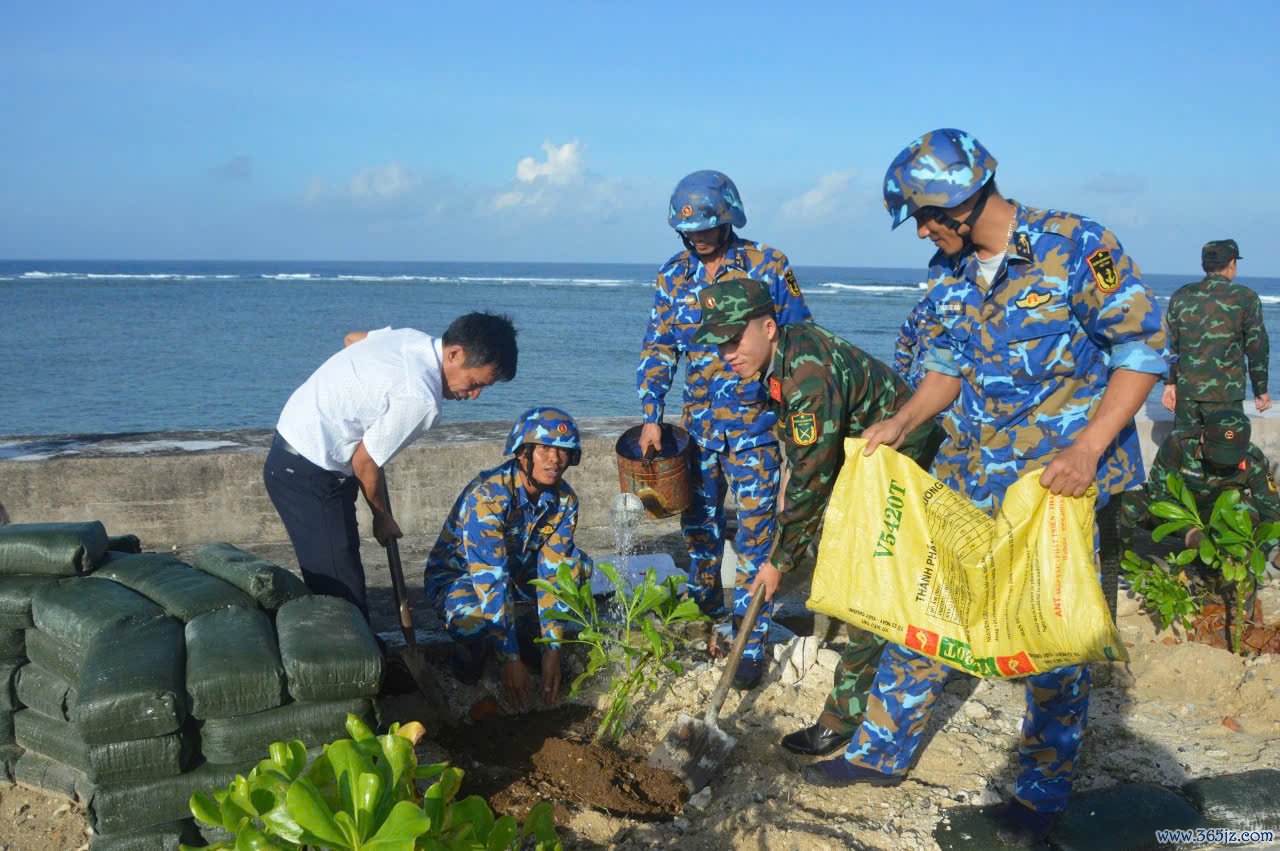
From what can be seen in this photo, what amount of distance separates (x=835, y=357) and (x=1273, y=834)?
1.96 meters

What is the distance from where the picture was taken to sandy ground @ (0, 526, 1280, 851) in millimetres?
3158

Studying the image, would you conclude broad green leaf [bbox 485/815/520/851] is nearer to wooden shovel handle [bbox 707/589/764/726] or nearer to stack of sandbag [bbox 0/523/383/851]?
stack of sandbag [bbox 0/523/383/851]

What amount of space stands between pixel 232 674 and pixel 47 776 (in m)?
1.07

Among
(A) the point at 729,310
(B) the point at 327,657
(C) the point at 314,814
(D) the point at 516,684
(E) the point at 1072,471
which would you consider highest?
(A) the point at 729,310

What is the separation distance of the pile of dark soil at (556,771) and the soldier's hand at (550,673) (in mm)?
99

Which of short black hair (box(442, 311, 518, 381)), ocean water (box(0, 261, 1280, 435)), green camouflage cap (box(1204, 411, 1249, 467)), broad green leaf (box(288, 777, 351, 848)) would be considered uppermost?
short black hair (box(442, 311, 518, 381))

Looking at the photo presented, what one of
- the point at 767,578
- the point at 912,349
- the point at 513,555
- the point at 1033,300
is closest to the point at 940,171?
the point at 1033,300

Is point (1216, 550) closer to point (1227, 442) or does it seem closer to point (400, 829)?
point (1227, 442)

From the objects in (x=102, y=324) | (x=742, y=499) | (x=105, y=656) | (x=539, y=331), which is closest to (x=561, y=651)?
(x=742, y=499)

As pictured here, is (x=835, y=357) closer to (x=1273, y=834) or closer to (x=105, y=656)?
(x=1273, y=834)

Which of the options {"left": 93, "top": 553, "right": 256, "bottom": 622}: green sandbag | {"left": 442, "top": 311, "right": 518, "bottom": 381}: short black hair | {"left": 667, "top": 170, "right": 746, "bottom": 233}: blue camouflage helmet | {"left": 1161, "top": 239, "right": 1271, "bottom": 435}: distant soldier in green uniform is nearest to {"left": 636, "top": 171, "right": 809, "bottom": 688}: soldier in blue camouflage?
{"left": 667, "top": 170, "right": 746, "bottom": 233}: blue camouflage helmet

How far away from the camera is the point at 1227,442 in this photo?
527 centimetres

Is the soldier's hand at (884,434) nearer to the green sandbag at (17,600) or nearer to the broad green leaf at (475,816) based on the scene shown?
the broad green leaf at (475,816)

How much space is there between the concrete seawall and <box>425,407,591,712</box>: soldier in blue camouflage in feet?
6.03
